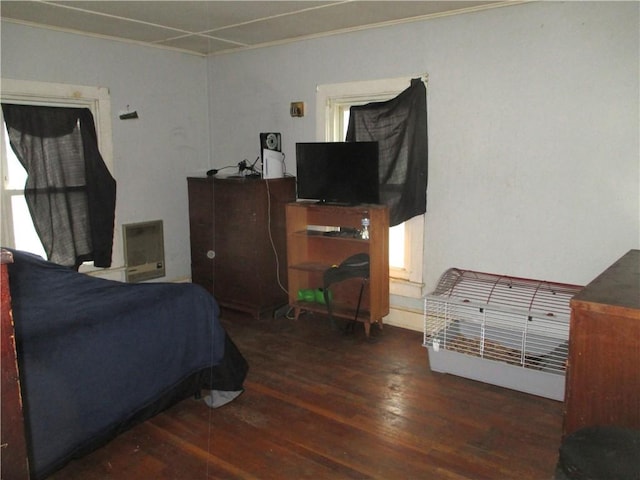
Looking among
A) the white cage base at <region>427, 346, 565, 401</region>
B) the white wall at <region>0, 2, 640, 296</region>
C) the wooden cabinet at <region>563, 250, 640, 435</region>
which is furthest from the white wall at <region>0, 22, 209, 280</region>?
the wooden cabinet at <region>563, 250, 640, 435</region>

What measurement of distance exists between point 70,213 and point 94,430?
7.66 ft

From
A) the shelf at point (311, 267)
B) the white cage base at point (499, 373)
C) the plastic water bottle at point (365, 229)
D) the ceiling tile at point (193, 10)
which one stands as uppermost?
the ceiling tile at point (193, 10)

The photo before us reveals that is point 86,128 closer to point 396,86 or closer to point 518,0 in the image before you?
point 396,86

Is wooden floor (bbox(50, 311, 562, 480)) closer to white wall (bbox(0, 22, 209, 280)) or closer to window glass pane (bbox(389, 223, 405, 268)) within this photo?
window glass pane (bbox(389, 223, 405, 268))

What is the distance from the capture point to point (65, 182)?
158 inches

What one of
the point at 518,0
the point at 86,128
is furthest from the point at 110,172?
the point at 518,0

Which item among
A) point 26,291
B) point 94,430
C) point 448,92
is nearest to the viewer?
point 94,430

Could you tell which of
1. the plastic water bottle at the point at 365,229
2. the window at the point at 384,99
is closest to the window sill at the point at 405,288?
the window at the point at 384,99

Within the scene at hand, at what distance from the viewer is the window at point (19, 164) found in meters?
3.70

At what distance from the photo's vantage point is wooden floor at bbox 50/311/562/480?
91.8 inches

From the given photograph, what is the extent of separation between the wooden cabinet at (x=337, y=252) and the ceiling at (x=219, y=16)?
137cm

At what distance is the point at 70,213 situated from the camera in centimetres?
409

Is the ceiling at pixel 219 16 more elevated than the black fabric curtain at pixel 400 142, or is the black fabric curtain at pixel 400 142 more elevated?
the ceiling at pixel 219 16

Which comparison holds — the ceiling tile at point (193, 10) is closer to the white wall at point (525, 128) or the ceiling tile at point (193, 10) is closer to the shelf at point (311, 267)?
the white wall at point (525, 128)
